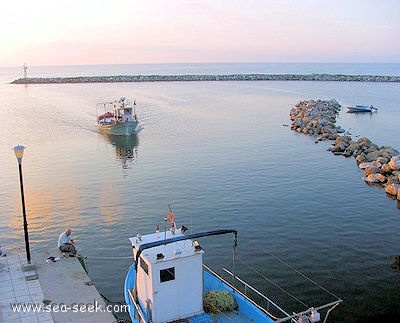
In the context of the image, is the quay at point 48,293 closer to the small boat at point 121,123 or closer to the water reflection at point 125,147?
the water reflection at point 125,147

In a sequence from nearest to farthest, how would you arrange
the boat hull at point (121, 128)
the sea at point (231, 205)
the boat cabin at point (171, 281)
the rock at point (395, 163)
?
the boat cabin at point (171, 281) < the sea at point (231, 205) < the rock at point (395, 163) < the boat hull at point (121, 128)

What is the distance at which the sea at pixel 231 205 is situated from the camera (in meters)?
17.6

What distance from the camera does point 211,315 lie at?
1285 cm

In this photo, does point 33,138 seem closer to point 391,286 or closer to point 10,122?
point 10,122

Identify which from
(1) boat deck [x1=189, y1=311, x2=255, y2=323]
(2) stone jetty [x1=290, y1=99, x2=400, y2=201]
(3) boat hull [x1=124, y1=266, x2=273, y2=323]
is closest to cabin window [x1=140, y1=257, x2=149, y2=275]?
(3) boat hull [x1=124, y1=266, x2=273, y2=323]

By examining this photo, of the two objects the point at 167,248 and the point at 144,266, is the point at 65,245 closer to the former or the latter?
the point at 144,266

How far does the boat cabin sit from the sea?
3.48m

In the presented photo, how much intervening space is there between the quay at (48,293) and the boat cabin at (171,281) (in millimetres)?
1332

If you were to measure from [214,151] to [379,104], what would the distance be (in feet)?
167

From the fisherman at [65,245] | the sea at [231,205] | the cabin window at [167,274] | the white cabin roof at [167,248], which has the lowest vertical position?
the sea at [231,205]

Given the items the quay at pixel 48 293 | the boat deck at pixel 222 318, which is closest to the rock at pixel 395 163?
the boat deck at pixel 222 318

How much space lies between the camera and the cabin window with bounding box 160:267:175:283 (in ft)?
40.0

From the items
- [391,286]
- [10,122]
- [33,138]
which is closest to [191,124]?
[33,138]

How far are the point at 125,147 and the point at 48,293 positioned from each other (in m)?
31.2
